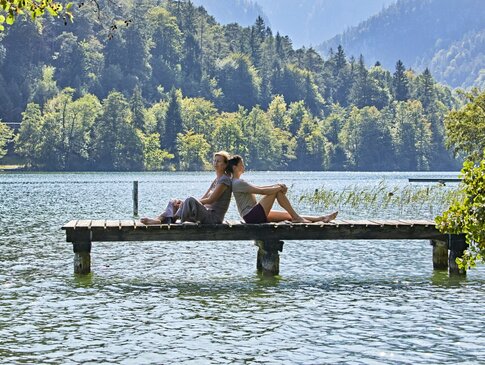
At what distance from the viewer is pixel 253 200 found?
70.4 ft

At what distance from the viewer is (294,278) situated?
2222cm

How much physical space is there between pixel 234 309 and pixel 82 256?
5602mm

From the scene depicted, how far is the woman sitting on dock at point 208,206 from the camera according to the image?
20672 mm

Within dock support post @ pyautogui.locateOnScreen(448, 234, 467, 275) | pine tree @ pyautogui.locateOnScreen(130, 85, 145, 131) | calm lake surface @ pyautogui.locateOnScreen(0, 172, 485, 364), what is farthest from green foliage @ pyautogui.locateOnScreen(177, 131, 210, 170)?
dock support post @ pyautogui.locateOnScreen(448, 234, 467, 275)

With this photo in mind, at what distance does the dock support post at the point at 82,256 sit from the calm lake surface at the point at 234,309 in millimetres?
321

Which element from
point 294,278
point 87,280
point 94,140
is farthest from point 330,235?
point 94,140

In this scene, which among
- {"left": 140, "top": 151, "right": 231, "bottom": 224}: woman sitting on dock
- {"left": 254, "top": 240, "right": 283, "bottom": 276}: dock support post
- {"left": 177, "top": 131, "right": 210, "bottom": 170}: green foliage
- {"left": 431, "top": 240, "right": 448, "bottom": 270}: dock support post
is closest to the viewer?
{"left": 140, "top": 151, "right": 231, "bottom": 224}: woman sitting on dock

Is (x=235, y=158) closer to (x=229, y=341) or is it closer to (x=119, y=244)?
(x=229, y=341)

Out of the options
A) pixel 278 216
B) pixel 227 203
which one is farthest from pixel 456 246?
pixel 227 203

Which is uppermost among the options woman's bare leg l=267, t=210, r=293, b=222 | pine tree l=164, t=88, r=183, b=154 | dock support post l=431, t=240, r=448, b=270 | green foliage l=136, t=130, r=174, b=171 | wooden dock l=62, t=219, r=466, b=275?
pine tree l=164, t=88, r=183, b=154

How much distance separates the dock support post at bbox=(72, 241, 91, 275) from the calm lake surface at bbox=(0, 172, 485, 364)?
1.05ft

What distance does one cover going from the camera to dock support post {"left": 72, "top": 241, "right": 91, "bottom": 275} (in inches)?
822

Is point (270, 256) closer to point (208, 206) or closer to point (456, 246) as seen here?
point (208, 206)

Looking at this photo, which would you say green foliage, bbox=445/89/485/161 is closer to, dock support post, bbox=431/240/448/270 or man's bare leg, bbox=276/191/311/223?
dock support post, bbox=431/240/448/270
